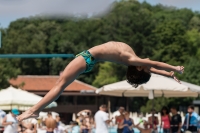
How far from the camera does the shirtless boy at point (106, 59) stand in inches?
297

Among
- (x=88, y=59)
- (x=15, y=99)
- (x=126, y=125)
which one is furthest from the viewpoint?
(x=15, y=99)

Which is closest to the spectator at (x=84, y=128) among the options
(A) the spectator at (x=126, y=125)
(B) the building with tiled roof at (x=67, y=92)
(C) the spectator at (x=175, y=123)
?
(A) the spectator at (x=126, y=125)

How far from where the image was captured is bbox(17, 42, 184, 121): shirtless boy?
7531mm

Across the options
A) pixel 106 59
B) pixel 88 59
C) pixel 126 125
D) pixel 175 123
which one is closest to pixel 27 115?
pixel 88 59

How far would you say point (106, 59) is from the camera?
7711mm

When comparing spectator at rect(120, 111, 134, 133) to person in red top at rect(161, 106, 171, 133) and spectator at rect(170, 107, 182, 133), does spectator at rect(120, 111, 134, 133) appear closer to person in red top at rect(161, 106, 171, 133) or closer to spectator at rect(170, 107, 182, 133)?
spectator at rect(170, 107, 182, 133)

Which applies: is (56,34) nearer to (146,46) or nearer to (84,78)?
(84,78)

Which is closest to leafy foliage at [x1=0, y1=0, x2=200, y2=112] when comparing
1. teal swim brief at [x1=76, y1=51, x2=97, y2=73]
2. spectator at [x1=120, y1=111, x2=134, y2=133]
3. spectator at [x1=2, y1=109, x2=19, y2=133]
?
spectator at [x1=120, y1=111, x2=134, y2=133]

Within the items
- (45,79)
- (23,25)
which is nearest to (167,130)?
(45,79)

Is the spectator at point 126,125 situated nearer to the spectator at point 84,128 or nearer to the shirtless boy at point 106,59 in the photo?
the spectator at point 84,128

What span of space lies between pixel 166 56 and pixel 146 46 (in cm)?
479

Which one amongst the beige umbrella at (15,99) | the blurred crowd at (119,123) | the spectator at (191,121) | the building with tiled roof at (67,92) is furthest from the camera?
the building with tiled roof at (67,92)

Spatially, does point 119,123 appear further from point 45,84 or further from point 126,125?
point 45,84

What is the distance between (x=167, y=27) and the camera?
232ft
